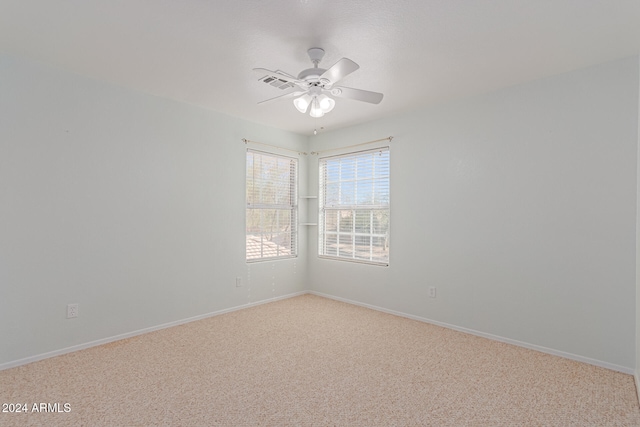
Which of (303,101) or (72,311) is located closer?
(303,101)

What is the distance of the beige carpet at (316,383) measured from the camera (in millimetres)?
2020

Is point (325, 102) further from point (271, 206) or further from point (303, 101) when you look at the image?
point (271, 206)

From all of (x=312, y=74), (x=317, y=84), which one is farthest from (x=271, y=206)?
(x=312, y=74)

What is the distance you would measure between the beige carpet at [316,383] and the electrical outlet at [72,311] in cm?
33

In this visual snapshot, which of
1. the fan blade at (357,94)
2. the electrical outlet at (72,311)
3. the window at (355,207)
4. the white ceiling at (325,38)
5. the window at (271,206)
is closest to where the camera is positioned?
the white ceiling at (325,38)

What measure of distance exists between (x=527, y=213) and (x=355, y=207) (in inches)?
A: 80.8

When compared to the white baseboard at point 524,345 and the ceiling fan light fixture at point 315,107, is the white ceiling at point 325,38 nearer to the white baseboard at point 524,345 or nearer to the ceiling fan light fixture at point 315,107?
the ceiling fan light fixture at point 315,107

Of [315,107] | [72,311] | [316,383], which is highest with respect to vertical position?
[315,107]

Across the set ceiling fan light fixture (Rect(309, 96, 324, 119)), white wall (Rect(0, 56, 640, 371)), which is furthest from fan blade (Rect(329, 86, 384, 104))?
white wall (Rect(0, 56, 640, 371))

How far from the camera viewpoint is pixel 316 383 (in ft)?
7.95

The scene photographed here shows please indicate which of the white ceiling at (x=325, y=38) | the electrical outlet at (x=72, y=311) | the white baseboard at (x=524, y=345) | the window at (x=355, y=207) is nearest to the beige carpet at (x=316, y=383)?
the white baseboard at (x=524, y=345)

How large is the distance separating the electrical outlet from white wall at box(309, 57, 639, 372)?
3186mm

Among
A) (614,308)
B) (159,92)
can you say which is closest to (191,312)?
(159,92)

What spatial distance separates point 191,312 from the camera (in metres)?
3.83
